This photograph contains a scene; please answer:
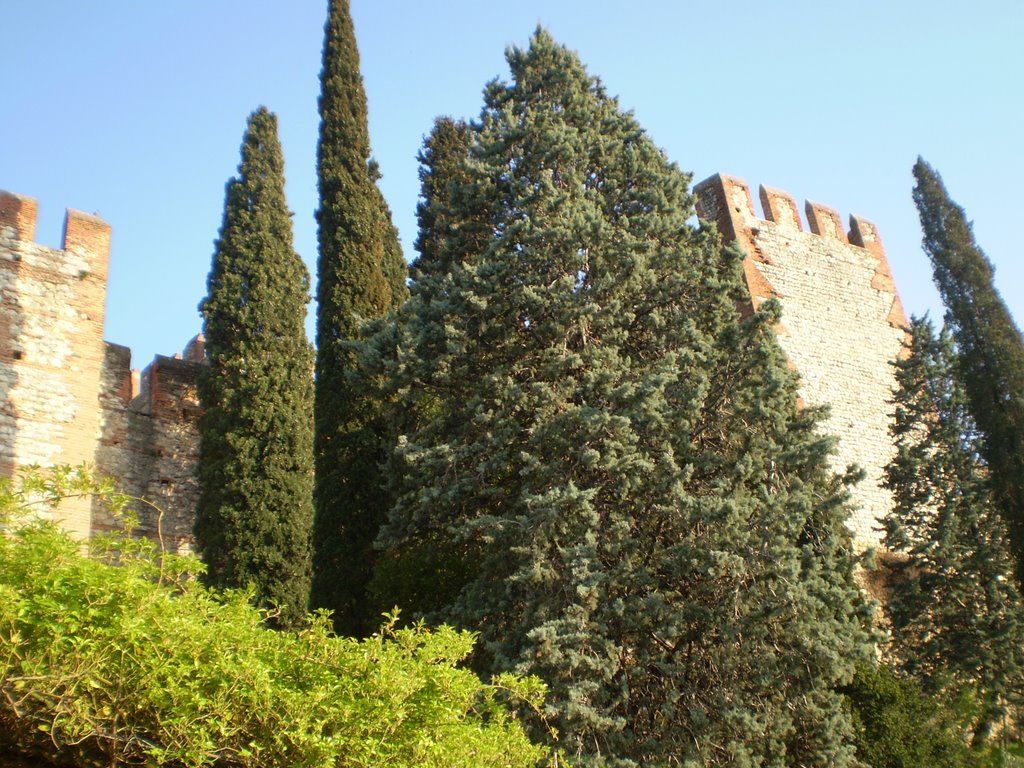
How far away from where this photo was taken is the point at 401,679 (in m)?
4.26

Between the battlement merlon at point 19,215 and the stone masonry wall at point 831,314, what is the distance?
32.2ft

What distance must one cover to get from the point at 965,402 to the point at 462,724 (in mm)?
11193

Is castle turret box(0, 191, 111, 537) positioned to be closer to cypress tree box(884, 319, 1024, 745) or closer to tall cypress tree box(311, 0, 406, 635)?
tall cypress tree box(311, 0, 406, 635)

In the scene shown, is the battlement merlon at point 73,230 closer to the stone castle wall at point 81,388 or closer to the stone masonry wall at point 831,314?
the stone castle wall at point 81,388

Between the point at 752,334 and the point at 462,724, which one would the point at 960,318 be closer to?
the point at 752,334

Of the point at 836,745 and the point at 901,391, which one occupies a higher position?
the point at 901,391

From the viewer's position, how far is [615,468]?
26.9 ft

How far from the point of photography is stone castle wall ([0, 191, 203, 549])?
12.1 m

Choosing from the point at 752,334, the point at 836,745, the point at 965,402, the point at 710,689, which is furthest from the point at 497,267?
the point at 965,402

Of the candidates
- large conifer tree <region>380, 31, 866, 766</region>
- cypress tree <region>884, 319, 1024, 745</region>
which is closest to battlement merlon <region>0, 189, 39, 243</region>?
large conifer tree <region>380, 31, 866, 766</region>

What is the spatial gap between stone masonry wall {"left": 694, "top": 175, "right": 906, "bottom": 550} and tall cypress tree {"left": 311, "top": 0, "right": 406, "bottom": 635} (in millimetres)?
5065

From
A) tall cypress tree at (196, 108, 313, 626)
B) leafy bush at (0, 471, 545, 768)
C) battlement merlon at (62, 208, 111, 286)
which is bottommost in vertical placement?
leafy bush at (0, 471, 545, 768)

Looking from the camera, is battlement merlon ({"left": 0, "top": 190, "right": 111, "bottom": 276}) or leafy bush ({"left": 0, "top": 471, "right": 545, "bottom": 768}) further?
battlement merlon ({"left": 0, "top": 190, "right": 111, "bottom": 276})

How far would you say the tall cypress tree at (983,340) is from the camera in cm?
1281
